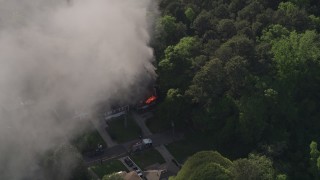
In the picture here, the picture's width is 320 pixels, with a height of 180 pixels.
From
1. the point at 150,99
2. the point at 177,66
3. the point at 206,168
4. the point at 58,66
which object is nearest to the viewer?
the point at 206,168

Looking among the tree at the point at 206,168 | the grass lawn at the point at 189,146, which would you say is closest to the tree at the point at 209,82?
the grass lawn at the point at 189,146

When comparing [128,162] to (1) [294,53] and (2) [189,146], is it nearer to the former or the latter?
(2) [189,146]

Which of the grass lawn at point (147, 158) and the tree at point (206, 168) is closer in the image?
the tree at point (206, 168)

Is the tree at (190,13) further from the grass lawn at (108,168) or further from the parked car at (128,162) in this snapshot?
the grass lawn at (108,168)

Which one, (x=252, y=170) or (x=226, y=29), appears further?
→ (x=226, y=29)

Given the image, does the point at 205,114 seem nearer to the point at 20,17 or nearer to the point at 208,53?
the point at 208,53

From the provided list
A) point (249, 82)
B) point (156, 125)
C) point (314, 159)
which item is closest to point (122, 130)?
point (156, 125)

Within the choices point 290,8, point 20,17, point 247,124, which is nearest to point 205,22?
point 290,8
